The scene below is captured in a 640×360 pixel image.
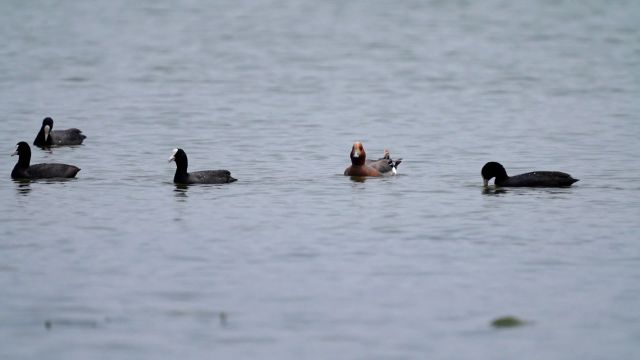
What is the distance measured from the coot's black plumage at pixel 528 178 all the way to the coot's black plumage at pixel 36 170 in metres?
8.30

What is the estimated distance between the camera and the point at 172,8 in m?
85.6

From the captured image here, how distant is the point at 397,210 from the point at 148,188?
5.39 meters

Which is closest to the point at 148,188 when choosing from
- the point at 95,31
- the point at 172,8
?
the point at 95,31

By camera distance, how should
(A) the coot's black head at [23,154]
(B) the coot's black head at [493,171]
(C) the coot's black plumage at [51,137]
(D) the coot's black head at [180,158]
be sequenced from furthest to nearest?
(C) the coot's black plumage at [51,137]
(A) the coot's black head at [23,154]
(D) the coot's black head at [180,158]
(B) the coot's black head at [493,171]

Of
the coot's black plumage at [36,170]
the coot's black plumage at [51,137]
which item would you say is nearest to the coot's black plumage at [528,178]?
the coot's black plumage at [36,170]

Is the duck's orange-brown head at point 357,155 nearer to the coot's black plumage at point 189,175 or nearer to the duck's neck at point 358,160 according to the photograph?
the duck's neck at point 358,160

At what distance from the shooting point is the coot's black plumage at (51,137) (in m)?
33.8

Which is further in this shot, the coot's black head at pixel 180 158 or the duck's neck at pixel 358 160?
the duck's neck at pixel 358 160

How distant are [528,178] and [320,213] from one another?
470 centimetres

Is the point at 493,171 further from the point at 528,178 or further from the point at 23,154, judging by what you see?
the point at 23,154

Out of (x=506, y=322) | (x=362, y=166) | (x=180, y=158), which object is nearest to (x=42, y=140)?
(x=180, y=158)

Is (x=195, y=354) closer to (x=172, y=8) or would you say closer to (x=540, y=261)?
(x=540, y=261)

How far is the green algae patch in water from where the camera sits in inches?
624

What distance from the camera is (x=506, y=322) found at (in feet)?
52.4
